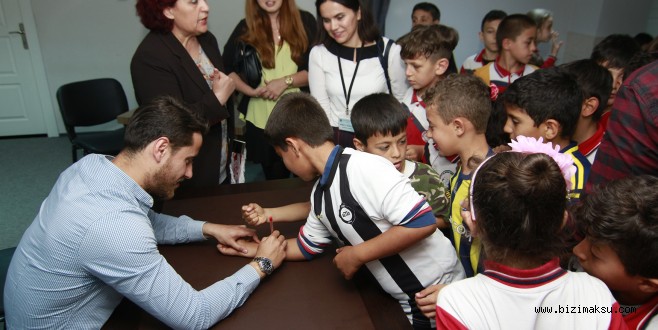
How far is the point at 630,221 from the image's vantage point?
3.13 ft

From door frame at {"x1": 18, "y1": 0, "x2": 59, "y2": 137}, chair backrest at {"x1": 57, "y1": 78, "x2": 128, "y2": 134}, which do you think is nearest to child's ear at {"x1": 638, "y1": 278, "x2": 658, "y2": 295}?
chair backrest at {"x1": 57, "y1": 78, "x2": 128, "y2": 134}

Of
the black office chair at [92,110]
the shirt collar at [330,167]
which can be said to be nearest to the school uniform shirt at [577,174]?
the shirt collar at [330,167]

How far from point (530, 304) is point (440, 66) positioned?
1.57 m

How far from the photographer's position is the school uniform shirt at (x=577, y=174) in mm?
1360

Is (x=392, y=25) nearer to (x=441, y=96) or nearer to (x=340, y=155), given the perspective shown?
(x=441, y=96)

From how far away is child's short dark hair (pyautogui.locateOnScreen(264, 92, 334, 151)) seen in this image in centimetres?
134

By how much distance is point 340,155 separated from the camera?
128 centimetres

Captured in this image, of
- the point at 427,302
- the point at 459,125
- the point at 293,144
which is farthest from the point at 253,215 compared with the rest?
the point at 459,125

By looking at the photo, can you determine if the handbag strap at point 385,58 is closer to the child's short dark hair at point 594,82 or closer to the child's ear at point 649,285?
the child's short dark hair at point 594,82

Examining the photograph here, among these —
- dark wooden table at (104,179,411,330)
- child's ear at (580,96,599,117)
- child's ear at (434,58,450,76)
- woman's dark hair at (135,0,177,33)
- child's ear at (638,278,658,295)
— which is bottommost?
dark wooden table at (104,179,411,330)

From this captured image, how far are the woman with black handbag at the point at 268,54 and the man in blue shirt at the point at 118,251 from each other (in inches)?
49.2

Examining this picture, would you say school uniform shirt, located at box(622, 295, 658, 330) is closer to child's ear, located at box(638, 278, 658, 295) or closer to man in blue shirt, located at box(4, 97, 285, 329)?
child's ear, located at box(638, 278, 658, 295)

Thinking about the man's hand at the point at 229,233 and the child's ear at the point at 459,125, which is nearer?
the man's hand at the point at 229,233

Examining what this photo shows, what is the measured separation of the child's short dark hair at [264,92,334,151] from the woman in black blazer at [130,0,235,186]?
647mm
